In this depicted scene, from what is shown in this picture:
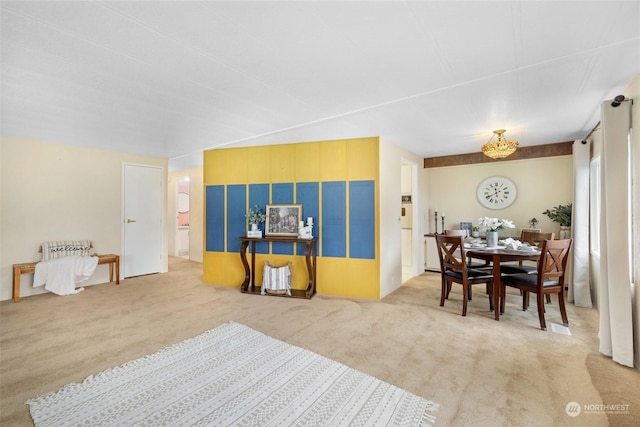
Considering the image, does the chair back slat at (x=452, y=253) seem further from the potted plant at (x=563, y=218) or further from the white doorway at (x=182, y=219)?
the white doorway at (x=182, y=219)

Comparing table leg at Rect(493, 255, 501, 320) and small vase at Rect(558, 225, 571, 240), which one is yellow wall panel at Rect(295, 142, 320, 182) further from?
small vase at Rect(558, 225, 571, 240)

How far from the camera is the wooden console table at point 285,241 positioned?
4.27m

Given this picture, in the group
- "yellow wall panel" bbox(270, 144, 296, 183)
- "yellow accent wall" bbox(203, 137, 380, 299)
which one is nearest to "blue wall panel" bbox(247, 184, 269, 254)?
"yellow accent wall" bbox(203, 137, 380, 299)

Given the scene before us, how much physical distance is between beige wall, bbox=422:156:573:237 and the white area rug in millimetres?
4604

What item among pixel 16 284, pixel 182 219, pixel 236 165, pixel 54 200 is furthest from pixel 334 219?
pixel 182 219

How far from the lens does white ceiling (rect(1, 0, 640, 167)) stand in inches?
64.5

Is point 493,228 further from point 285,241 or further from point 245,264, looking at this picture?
point 245,264

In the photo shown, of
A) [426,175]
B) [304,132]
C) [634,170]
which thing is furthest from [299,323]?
[426,175]

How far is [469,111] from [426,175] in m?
3.05

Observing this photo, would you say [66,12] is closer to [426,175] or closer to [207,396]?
[207,396]

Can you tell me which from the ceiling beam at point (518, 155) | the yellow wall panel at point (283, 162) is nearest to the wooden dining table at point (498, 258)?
the ceiling beam at point (518, 155)

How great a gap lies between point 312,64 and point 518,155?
15.6 feet

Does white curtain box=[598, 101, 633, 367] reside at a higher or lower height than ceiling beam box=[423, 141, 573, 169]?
lower

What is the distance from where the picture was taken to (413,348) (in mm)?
2676
